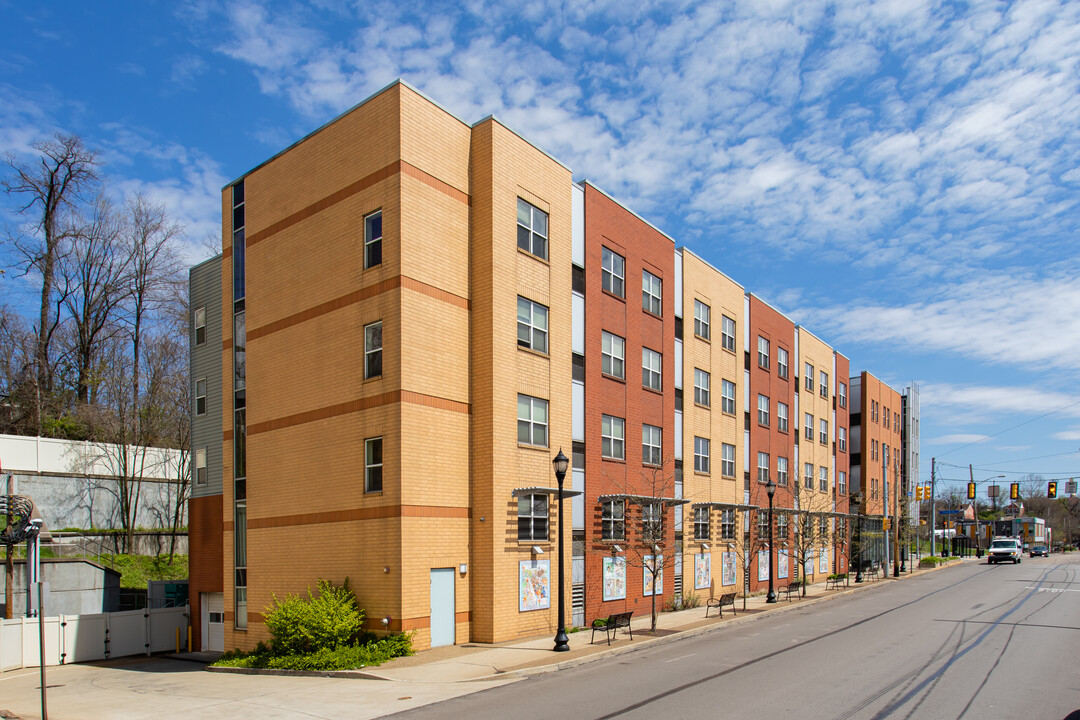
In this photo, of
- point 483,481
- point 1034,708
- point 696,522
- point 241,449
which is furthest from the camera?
point 696,522

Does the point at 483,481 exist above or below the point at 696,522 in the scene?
above

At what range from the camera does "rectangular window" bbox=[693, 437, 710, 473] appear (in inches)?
1399

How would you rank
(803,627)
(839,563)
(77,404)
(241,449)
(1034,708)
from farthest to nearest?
(839,563) < (77,404) < (241,449) < (803,627) < (1034,708)

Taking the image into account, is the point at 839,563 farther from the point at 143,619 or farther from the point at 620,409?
the point at 143,619

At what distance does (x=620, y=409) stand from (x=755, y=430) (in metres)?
14.8

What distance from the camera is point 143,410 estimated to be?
166 ft

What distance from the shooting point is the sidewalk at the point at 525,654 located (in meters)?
18.3

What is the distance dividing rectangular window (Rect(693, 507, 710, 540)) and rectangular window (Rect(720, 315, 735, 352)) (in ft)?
27.3

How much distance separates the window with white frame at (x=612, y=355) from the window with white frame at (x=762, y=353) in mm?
15178

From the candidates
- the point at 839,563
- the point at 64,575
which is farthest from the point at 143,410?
the point at 839,563

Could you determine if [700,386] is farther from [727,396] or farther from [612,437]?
[612,437]

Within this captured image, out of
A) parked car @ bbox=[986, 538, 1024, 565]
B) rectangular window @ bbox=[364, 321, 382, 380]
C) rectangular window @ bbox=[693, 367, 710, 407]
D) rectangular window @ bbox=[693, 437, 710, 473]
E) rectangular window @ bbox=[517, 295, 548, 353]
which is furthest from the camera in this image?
parked car @ bbox=[986, 538, 1024, 565]

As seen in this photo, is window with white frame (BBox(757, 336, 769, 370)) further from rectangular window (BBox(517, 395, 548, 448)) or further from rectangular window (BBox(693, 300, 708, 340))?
rectangular window (BBox(517, 395, 548, 448))

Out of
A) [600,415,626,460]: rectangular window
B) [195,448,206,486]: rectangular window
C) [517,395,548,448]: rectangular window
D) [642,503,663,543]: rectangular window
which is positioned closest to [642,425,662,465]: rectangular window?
[600,415,626,460]: rectangular window
